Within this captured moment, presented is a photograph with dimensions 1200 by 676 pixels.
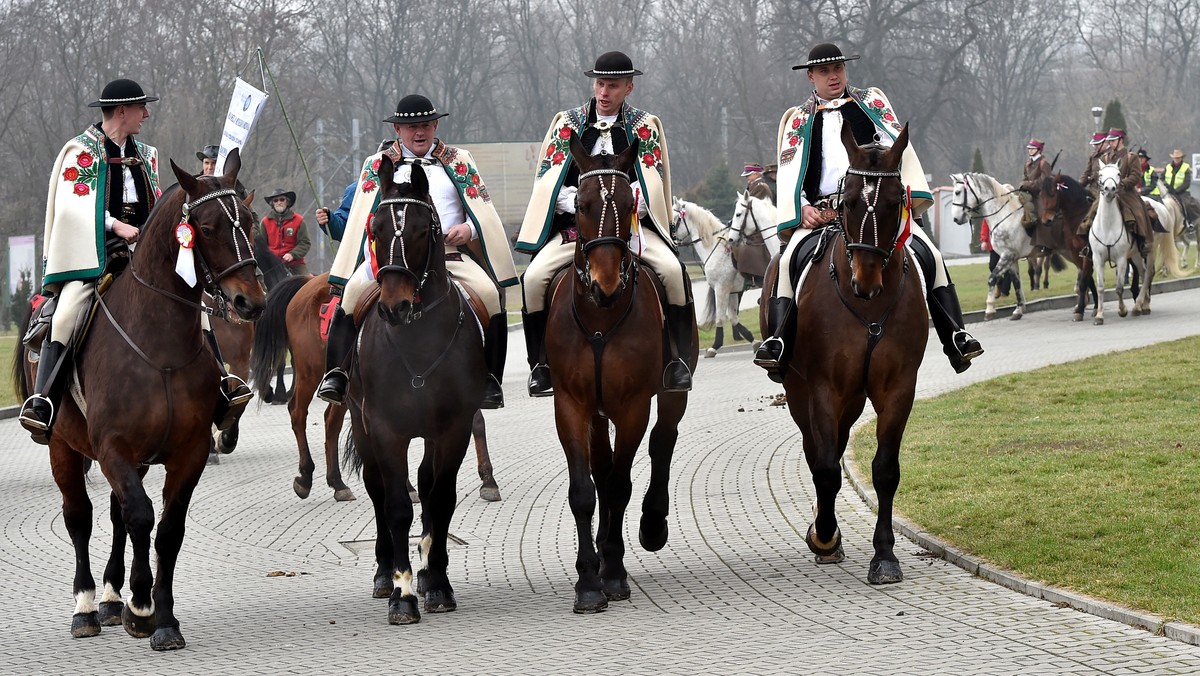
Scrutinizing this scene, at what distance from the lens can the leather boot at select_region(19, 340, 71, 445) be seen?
858 centimetres

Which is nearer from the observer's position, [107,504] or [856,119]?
[856,119]

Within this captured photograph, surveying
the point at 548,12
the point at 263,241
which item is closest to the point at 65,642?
the point at 263,241

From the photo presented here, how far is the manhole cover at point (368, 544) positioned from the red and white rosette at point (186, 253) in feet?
10.00

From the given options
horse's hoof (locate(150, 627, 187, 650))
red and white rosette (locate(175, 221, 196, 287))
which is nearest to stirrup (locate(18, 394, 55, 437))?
red and white rosette (locate(175, 221, 196, 287))

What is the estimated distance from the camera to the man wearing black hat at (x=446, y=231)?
9.34 meters

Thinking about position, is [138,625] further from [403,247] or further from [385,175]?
[385,175]

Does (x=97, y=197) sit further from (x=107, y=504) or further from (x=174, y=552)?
(x=107, y=504)

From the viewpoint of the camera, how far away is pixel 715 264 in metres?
25.8

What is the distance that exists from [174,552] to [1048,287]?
92.6 feet

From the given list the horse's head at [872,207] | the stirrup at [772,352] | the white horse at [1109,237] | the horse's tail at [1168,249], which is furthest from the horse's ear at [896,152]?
the horse's tail at [1168,249]

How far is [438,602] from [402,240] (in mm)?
2006

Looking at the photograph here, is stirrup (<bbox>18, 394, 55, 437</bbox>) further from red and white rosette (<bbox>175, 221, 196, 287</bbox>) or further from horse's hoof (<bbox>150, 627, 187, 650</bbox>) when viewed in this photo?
horse's hoof (<bbox>150, 627, 187, 650</bbox>)

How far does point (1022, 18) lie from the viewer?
76000 mm

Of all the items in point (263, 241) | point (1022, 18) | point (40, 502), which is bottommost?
point (40, 502)
